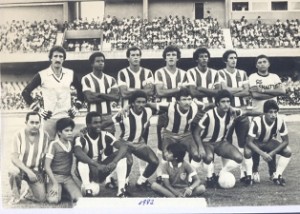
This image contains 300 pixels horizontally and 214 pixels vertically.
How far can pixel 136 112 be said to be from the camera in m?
3.23

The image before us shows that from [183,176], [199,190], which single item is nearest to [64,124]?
[183,176]

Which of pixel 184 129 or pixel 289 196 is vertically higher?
pixel 184 129

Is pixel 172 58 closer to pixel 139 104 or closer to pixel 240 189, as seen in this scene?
pixel 139 104

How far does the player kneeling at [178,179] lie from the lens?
123 inches

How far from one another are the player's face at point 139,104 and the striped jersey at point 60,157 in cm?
56

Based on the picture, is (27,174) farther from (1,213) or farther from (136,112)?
(136,112)

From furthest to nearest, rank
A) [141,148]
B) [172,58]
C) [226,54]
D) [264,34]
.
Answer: [264,34] → [226,54] → [172,58] → [141,148]

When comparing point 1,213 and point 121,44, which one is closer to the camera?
point 1,213

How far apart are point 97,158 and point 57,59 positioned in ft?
2.78

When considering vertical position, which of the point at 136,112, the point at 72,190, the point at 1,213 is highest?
the point at 136,112

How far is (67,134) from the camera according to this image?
3127 millimetres

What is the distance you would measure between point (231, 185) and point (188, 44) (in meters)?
1.21

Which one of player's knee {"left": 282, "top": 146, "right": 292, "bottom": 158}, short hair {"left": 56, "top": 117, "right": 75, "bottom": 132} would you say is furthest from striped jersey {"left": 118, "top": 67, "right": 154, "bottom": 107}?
player's knee {"left": 282, "top": 146, "right": 292, "bottom": 158}

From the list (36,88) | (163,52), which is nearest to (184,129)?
(163,52)
